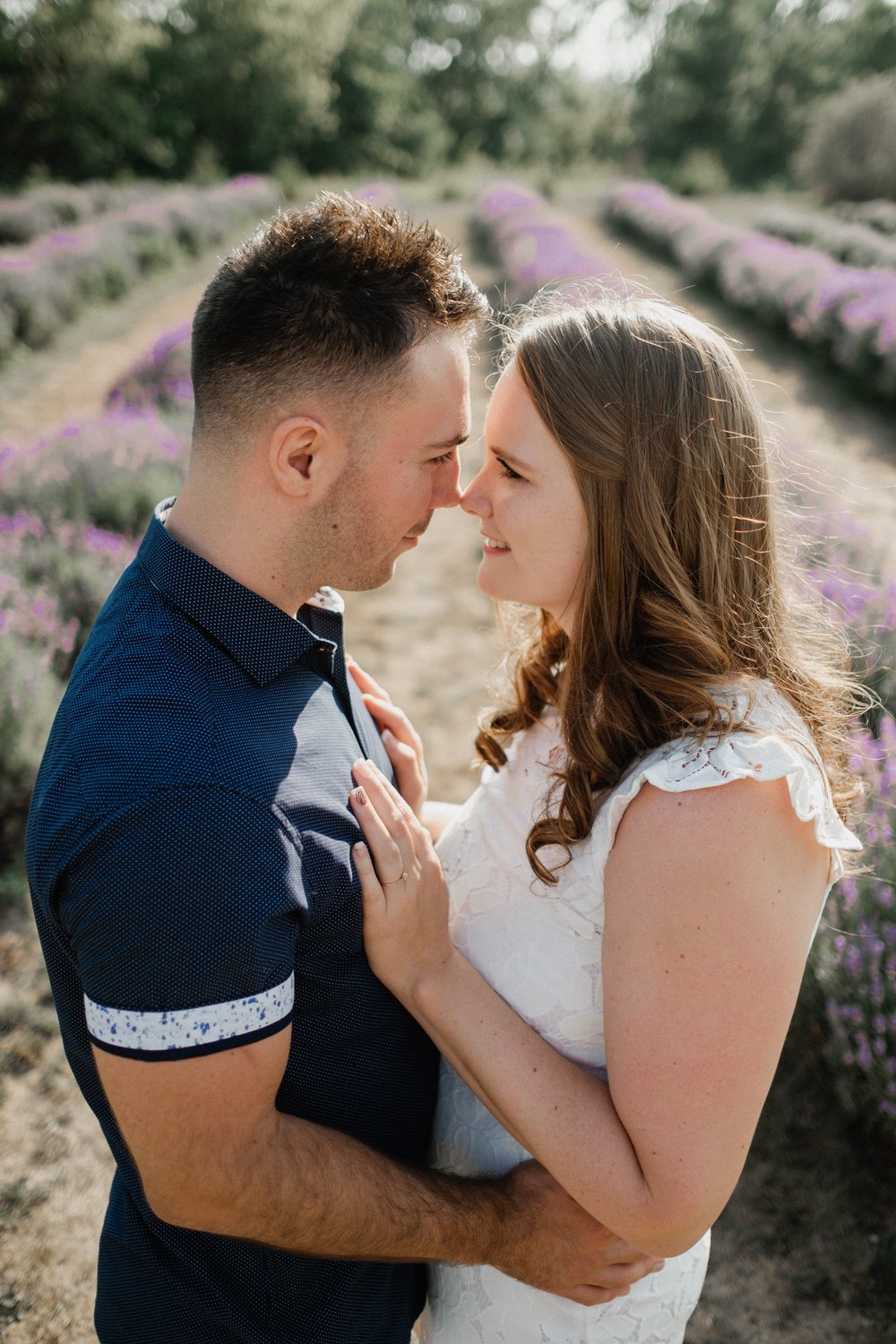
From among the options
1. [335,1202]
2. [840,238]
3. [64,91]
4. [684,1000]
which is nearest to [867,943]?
[684,1000]

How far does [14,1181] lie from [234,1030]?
238 cm

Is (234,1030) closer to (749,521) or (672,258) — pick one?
(749,521)

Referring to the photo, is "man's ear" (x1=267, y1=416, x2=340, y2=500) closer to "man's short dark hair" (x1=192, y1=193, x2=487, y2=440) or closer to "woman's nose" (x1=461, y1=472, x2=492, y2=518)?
"man's short dark hair" (x1=192, y1=193, x2=487, y2=440)

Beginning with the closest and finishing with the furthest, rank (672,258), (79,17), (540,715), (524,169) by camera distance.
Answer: (540,715)
(672,258)
(79,17)
(524,169)

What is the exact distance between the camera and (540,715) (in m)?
2.12

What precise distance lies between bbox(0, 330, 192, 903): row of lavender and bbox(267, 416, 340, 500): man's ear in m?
2.93

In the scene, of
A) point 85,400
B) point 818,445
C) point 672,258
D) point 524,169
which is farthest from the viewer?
point 524,169

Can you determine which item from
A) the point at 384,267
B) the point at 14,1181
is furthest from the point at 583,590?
the point at 14,1181

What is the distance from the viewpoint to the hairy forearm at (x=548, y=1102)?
4.55ft

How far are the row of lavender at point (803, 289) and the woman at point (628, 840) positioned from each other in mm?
10605

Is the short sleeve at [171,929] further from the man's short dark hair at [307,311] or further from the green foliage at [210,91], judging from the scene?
the green foliage at [210,91]

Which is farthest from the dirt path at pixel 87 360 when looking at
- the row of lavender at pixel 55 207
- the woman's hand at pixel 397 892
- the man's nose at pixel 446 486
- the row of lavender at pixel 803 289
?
the row of lavender at pixel 803 289

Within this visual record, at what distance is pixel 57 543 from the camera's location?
5.43 m

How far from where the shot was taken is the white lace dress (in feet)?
4.58
